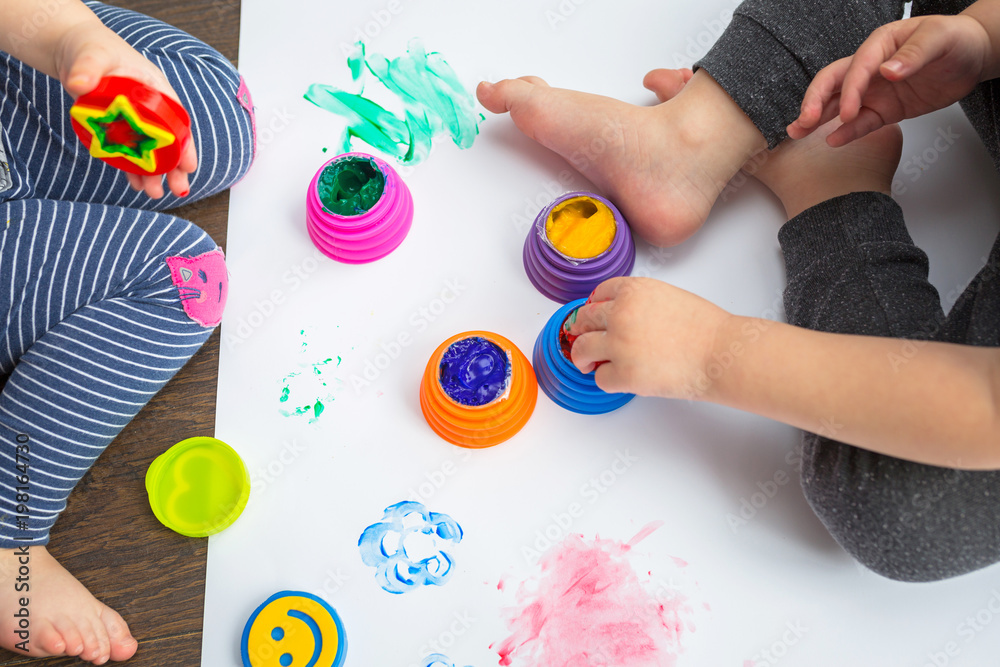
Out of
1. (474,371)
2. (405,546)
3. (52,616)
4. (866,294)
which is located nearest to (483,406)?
(474,371)

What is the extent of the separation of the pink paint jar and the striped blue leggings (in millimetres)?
141

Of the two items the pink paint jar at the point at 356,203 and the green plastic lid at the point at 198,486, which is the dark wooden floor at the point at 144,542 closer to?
the green plastic lid at the point at 198,486

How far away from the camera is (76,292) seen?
2.57 ft

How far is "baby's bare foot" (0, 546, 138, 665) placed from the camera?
76 cm

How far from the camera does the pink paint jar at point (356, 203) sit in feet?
2.71

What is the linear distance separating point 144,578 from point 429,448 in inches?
14.0

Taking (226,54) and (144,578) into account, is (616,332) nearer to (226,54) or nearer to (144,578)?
(144,578)

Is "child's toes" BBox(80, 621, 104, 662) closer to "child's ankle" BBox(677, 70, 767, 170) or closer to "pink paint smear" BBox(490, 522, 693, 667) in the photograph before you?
"pink paint smear" BBox(490, 522, 693, 667)

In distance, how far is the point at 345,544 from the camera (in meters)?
0.79

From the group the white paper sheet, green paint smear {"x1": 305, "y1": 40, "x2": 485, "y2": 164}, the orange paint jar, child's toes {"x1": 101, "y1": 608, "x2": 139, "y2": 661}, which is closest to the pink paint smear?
the white paper sheet

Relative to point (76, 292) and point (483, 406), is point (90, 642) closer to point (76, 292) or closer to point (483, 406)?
point (76, 292)

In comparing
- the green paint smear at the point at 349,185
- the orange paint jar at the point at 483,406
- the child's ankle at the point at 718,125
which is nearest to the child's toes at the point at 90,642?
the orange paint jar at the point at 483,406

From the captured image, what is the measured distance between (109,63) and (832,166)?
0.77 meters

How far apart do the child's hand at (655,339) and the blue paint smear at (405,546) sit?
0.83 feet
